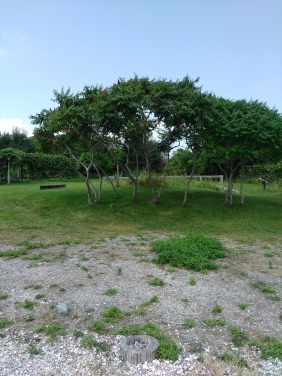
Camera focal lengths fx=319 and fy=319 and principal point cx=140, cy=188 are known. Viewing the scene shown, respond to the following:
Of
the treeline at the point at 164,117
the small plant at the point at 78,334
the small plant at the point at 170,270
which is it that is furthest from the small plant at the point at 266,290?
the treeline at the point at 164,117

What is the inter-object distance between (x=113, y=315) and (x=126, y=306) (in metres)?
0.23

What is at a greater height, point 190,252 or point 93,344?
point 190,252

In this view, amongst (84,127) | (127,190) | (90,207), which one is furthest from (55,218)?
(127,190)

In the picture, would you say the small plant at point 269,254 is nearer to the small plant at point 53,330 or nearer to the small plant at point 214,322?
the small plant at point 214,322

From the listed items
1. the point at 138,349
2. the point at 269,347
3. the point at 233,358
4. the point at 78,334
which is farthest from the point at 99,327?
the point at 269,347

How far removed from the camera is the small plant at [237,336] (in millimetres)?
2510

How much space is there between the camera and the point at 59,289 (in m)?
3.52

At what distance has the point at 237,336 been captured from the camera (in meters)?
2.60

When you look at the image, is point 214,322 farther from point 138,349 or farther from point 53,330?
point 53,330

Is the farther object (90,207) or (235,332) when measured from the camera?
(90,207)

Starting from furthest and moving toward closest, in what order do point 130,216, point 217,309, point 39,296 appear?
point 130,216 < point 39,296 < point 217,309

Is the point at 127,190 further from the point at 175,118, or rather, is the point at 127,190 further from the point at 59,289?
the point at 59,289

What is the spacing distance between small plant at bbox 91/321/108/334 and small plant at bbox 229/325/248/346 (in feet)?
3.43

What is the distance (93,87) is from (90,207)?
347cm
